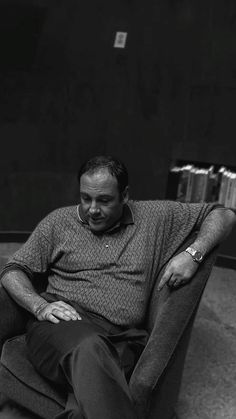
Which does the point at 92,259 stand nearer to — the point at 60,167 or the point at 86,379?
the point at 86,379

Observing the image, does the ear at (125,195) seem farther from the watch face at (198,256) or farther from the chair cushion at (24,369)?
the chair cushion at (24,369)

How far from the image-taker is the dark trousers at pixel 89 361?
5.07 ft

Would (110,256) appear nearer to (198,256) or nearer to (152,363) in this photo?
(198,256)

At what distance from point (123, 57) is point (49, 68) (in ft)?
1.73

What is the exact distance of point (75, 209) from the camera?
83.2 inches

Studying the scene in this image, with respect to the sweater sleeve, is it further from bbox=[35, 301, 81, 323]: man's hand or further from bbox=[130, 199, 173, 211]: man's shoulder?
bbox=[35, 301, 81, 323]: man's hand

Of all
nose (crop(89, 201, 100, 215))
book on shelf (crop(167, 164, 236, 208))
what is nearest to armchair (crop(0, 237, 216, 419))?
nose (crop(89, 201, 100, 215))

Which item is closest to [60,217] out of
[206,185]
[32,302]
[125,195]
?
[125,195]

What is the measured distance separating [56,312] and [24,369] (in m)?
0.21

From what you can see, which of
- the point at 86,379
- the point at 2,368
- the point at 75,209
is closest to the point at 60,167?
the point at 75,209

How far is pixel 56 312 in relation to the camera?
1.80 metres

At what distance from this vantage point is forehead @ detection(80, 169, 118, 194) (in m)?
1.97

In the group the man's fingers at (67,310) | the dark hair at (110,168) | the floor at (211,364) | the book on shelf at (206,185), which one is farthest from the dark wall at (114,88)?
the man's fingers at (67,310)

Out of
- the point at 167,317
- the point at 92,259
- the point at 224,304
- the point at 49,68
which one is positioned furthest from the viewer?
the point at 49,68
